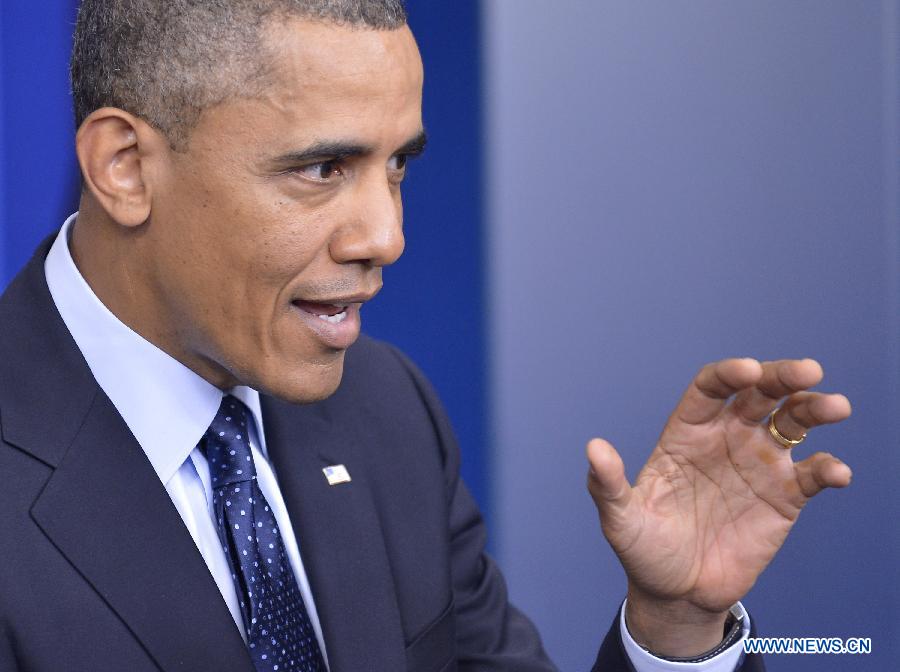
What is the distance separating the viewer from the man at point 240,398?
1279 millimetres

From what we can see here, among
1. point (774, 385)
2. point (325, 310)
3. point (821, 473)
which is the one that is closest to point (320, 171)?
point (325, 310)

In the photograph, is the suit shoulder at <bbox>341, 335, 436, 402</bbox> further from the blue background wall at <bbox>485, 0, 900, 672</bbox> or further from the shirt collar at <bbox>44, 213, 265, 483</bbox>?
the blue background wall at <bbox>485, 0, 900, 672</bbox>

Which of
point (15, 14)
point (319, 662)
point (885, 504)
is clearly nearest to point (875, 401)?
point (885, 504)

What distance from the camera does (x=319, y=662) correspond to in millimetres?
1424

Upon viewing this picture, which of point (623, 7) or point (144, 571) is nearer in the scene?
point (144, 571)

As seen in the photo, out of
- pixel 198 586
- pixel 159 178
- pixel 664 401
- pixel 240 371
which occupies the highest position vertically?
pixel 159 178

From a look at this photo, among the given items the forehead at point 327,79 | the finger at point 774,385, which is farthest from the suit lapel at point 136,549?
the finger at point 774,385

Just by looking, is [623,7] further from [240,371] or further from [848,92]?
[240,371]

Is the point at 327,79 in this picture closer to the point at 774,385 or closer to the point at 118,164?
the point at 118,164

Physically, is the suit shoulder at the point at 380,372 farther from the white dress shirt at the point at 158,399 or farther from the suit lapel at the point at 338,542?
the white dress shirt at the point at 158,399

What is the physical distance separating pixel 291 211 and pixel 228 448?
0.96ft

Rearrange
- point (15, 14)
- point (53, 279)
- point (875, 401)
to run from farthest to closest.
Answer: point (875, 401) < point (15, 14) < point (53, 279)

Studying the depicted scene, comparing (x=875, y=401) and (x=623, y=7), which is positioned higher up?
(x=623, y=7)

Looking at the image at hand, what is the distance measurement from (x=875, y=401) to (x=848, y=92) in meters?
0.53
